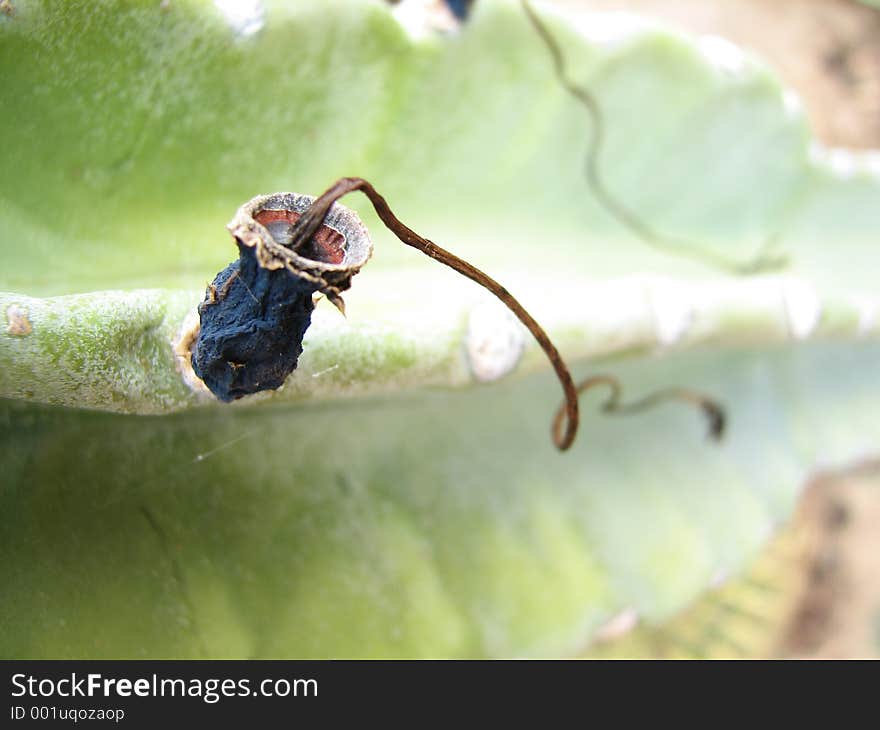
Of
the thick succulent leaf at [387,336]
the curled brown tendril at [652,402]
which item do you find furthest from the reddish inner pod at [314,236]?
the curled brown tendril at [652,402]

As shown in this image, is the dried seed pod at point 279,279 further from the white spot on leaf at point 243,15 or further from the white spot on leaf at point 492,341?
the white spot on leaf at point 243,15

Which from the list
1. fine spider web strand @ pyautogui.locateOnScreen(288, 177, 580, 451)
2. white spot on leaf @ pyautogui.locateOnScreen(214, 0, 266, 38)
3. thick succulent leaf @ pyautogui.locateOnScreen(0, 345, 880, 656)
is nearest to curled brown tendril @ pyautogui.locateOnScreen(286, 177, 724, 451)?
fine spider web strand @ pyautogui.locateOnScreen(288, 177, 580, 451)

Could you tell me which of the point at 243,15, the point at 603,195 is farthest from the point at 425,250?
the point at 603,195

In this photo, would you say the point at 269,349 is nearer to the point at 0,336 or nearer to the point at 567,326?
the point at 0,336

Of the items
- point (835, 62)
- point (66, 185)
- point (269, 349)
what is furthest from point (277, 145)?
point (835, 62)

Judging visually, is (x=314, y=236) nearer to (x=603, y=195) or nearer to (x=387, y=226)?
(x=387, y=226)

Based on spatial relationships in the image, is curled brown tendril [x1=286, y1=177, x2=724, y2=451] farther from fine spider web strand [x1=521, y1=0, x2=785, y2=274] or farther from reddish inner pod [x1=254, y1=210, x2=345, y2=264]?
fine spider web strand [x1=521, y1=0, x2=785, y2=274]
